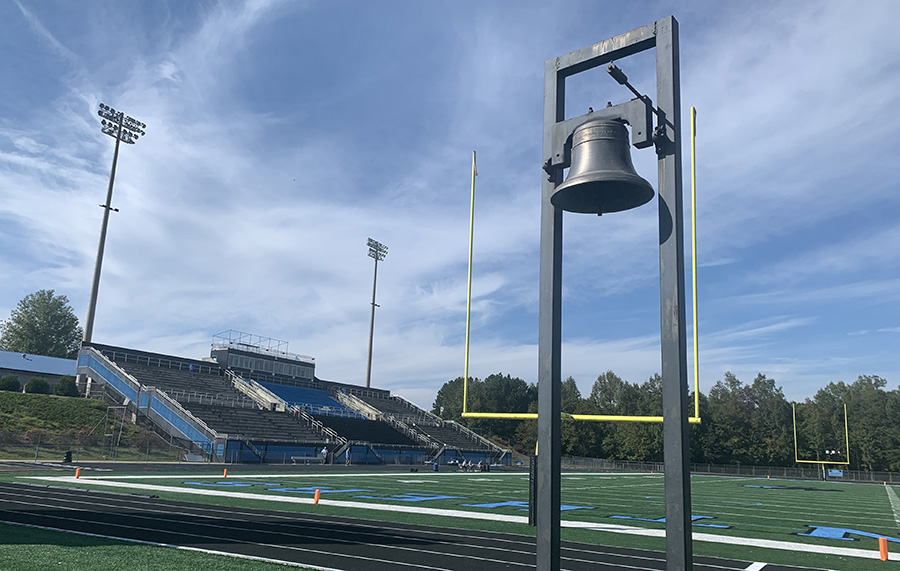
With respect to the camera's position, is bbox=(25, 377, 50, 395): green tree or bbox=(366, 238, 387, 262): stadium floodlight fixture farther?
bbox=(366, 238, 387, 262): stadium floodlight fixture

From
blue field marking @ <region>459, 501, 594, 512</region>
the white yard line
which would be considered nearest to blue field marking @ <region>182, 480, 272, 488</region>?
the white yard line

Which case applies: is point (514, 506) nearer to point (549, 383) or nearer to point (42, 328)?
point (549, 383)

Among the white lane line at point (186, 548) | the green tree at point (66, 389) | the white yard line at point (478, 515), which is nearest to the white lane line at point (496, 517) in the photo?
the white yard line at point (478, 515)

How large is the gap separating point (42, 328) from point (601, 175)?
83939 millimetres

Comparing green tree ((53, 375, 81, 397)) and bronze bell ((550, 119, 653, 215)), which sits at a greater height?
bronze bell ((550, 119, 653, 215))

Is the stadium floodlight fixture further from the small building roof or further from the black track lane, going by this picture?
the black track lane

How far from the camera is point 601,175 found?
475 centimetres

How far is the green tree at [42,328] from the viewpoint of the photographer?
239 ft

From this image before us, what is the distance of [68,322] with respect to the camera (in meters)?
76.6

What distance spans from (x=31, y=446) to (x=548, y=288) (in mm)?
35562

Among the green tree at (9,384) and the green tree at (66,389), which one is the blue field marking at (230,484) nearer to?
the green tree at (66,389)

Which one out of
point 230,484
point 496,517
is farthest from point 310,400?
point 496,517

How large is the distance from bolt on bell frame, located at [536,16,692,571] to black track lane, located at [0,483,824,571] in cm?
476

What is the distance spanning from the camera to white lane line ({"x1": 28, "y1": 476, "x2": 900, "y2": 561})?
11445mm
